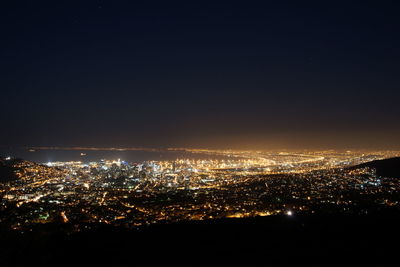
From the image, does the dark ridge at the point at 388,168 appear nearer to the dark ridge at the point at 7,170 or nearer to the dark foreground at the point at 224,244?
the dark foreground at the point at 224,244

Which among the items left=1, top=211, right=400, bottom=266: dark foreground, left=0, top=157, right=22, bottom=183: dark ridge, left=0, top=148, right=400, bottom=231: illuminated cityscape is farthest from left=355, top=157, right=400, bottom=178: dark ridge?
left=0, top=157, right=22, bottom=183: dark ridge

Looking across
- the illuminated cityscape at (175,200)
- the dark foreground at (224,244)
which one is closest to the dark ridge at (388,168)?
the illuminated cityscape at (175,200)

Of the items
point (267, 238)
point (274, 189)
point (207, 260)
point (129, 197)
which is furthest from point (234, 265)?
point (274, 189)

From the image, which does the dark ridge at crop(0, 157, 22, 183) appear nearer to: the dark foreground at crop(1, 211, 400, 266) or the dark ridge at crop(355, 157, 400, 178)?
the dark foreground at crop(1, 211, 400, 266)

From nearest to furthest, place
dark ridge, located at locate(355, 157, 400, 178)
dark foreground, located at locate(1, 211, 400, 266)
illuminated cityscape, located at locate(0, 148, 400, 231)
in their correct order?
dark foreground, located at locate(1, 211, 400, 266) → illuminated cityscape, located at locate(0, 148, 400, 231) → dark ridge, located at locate(355, 157, 400, 178)

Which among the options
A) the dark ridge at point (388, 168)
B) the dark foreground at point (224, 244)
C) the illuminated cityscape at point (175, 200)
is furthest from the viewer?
the dark ridge at point (388, 168)

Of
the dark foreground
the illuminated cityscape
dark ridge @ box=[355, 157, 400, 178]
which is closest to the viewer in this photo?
the dark foreground

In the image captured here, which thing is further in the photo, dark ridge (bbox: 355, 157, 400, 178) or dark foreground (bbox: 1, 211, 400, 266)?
dark ridge (bbox: 355, 157, 400, 178)

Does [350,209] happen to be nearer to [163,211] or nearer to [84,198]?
[163,211]

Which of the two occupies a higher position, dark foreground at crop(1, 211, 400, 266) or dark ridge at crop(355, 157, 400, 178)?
dark ridge at crop(355, 157, 400, 178)
